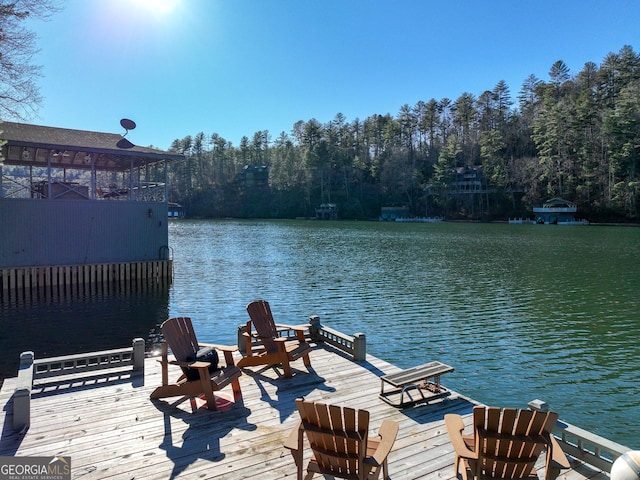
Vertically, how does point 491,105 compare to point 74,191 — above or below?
above

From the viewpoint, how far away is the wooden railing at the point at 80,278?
16484mm

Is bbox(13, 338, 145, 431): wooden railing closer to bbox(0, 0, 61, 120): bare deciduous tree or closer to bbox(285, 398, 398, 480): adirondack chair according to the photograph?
bbox(285, 398, 398, 480): adirondack chair

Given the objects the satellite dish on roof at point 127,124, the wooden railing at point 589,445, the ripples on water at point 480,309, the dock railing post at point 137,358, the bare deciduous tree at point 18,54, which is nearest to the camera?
the wooden railing at point 589,445

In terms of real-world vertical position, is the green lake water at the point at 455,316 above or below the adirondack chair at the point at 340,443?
below

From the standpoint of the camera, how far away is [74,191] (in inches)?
721

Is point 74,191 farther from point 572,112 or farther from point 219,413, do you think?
point 572,112

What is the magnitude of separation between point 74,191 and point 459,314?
16850mm

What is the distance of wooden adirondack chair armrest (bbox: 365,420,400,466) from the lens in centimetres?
305

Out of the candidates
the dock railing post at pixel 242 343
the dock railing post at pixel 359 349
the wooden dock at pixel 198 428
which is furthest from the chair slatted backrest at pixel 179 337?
the dock railing post at pixel 359 349

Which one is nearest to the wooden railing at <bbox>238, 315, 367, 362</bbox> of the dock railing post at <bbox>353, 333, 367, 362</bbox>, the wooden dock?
the dock railing post at <bbox>353, 333, 367, 362</bbox>

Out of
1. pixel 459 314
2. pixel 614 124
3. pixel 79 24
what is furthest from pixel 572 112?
pixel 79 24

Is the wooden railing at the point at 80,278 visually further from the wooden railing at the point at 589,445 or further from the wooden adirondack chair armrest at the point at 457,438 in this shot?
the wooden railing at the point at 589,445

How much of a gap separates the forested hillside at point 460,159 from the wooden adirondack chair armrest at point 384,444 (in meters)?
73.7

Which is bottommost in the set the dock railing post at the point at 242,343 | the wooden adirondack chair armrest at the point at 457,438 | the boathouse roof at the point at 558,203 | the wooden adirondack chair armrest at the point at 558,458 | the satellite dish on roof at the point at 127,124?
the dock railing post at the point at 242,343
